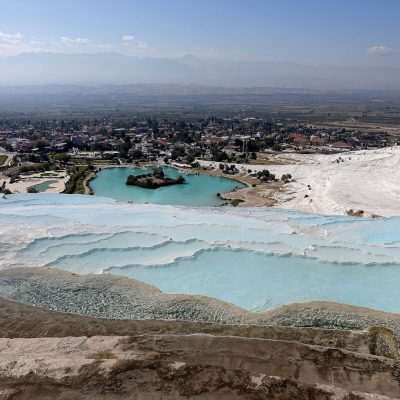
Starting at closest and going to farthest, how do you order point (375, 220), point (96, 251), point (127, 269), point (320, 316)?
1. point (320, 316)
2. point (127, 269)
3. point (96, 251)
4. point (375, 220)

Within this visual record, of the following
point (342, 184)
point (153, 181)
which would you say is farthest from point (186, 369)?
point (153, 181)

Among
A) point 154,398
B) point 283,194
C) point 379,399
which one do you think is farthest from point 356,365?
point 283,194

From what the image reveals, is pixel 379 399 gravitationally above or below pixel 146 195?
above

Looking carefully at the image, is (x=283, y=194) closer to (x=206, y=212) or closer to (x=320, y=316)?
(x=206, y=212)

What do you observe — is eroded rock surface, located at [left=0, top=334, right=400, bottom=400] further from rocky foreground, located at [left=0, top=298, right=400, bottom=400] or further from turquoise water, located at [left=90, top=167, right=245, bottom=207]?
turquoise water, located at [left=90, top=167, right=245, bottom=207]

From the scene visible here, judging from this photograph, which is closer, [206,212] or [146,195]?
[206,212]

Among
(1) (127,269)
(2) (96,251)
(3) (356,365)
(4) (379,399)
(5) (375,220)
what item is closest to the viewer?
(4) (379,399)

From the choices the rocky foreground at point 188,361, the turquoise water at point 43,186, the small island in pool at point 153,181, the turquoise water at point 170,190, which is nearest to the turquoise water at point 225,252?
the rocky foreground at point 188,361

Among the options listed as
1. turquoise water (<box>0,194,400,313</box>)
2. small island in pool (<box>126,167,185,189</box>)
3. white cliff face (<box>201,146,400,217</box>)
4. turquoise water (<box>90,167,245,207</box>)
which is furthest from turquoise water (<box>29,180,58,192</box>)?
white cliff face (<box>201,146,400,217</box>)
